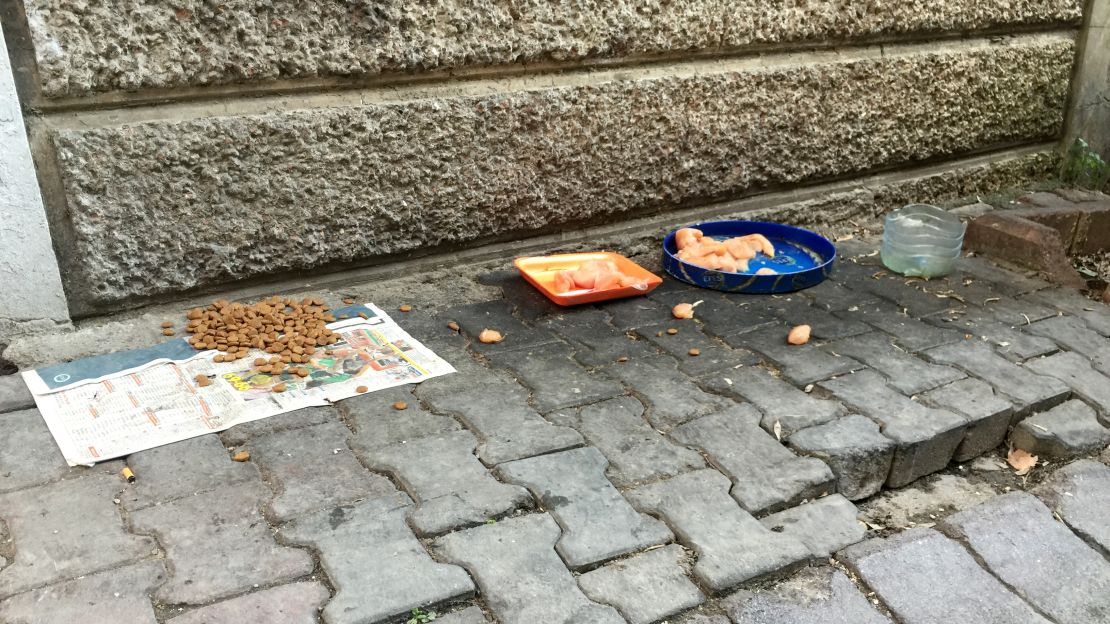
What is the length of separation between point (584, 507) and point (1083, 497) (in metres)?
1.20

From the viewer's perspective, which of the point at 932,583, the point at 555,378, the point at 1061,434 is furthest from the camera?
the point at 555,378

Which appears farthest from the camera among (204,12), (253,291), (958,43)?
(958,43)

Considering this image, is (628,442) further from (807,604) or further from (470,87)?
(470,87)

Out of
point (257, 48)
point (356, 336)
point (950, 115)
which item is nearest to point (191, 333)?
point (356, 336)

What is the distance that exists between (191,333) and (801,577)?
1801mm

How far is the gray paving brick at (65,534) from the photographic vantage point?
164 cm

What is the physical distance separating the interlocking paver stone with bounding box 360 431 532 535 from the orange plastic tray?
34.1 inches

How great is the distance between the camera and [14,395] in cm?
225

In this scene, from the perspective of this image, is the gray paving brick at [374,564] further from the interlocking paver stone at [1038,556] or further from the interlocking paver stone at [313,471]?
the interlocking paver stone at [1038,556]

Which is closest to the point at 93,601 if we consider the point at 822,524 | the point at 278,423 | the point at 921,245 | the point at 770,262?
the point at 278,423

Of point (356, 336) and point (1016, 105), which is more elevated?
point (1016, 105)

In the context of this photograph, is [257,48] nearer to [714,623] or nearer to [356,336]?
[356,336]

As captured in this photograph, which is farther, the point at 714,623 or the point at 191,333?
the point at 191,333

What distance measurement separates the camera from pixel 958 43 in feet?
12.8
